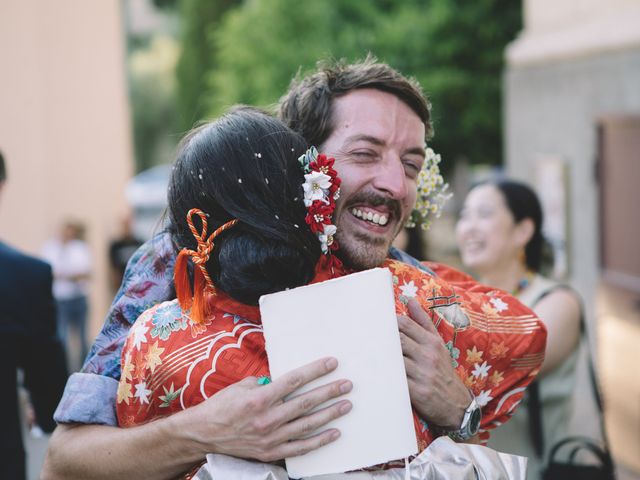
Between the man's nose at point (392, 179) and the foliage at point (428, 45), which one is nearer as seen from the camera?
the man's nose at point (392, 179)

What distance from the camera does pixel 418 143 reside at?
2.25 m

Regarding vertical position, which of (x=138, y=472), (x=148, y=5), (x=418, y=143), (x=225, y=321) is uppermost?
(x=148, y=5)

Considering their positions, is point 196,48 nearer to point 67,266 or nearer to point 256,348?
point 67,266

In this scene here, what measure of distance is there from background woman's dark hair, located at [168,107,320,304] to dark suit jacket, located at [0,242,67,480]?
5.14 ft

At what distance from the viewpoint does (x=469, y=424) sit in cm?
200

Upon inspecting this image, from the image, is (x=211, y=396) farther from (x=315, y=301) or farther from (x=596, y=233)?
(x=596, y=233)

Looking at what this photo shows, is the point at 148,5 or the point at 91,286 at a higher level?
the point at 148,5

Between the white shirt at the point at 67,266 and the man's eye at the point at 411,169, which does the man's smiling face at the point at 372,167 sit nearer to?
the man's eye at the point at 411,169

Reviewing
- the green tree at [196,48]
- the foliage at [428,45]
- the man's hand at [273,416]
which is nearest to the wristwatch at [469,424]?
the man's hand at [273,416]

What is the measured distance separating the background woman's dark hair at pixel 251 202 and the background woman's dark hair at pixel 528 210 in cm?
223

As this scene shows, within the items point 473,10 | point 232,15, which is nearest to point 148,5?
point 232,15

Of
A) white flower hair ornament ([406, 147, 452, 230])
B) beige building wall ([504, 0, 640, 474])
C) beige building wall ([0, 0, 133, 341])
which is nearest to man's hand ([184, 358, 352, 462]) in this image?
white flower hair ornament ([406, 147, 452, 230])

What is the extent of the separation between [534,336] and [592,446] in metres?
1.39

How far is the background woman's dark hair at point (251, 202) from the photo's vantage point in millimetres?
1748
